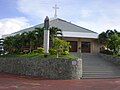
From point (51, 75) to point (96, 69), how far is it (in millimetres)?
5807

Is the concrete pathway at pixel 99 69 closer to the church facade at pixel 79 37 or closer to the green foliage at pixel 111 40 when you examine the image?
the green foliage at pixel 111 40

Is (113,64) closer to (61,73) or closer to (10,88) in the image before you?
(61,73)

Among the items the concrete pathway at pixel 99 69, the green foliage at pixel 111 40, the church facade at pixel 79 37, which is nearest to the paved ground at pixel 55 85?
the concrete pathway at pixel 99 69

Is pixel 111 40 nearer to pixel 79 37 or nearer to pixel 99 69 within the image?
pixel 79 37

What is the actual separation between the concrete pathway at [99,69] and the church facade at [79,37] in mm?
6463

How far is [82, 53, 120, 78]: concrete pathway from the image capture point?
24.1 metres

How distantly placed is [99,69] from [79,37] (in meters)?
12.0

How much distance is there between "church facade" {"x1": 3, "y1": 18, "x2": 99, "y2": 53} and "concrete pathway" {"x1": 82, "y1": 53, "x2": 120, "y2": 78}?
6463 millimetres

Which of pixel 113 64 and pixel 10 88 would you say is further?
pixel 113 64

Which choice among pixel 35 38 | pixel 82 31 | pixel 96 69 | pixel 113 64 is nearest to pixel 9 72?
pixel 35 38

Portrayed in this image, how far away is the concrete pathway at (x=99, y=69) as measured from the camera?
24078 mm

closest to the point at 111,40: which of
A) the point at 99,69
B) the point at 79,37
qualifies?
the point at 79,37

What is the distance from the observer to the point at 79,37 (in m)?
37.5

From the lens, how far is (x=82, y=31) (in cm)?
3919
